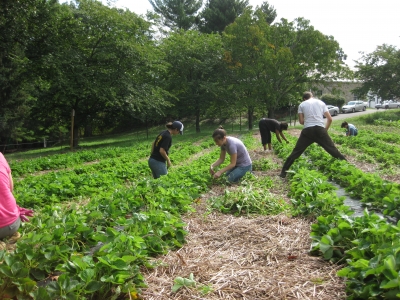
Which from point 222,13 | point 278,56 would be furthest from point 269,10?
point 278,56

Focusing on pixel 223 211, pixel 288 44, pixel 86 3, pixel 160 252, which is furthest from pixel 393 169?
pixel 288 44

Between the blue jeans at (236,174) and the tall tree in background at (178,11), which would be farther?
the tall tree in background at (178,11)

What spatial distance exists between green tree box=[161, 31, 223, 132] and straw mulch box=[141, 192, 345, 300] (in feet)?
83.3

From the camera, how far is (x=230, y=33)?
29062 mm

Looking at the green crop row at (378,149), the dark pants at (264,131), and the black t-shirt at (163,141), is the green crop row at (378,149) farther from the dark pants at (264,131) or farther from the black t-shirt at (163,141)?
the black t-shirt at (163,141)

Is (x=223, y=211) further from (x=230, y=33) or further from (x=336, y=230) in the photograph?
(x=230, y=33)

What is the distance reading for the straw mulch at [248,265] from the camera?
2.76 meters

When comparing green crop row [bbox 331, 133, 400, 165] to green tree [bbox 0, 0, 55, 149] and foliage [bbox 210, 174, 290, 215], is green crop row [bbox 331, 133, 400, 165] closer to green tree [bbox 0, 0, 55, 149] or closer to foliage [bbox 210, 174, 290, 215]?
foliage [bbox 210, 174, 290, 215]

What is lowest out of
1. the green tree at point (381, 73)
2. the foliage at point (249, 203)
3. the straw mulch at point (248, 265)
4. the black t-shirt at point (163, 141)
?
the straw mulch at point (248, 265)

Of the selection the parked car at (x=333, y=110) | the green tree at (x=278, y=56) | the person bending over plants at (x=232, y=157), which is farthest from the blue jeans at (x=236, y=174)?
the parked car at (x=333, y=110)

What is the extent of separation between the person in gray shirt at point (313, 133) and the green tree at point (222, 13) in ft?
120

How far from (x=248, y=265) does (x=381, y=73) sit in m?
32.2

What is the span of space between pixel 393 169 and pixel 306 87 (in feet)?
74.2

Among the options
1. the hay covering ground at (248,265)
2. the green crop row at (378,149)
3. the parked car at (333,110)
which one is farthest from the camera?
the parked car at (333,110)
